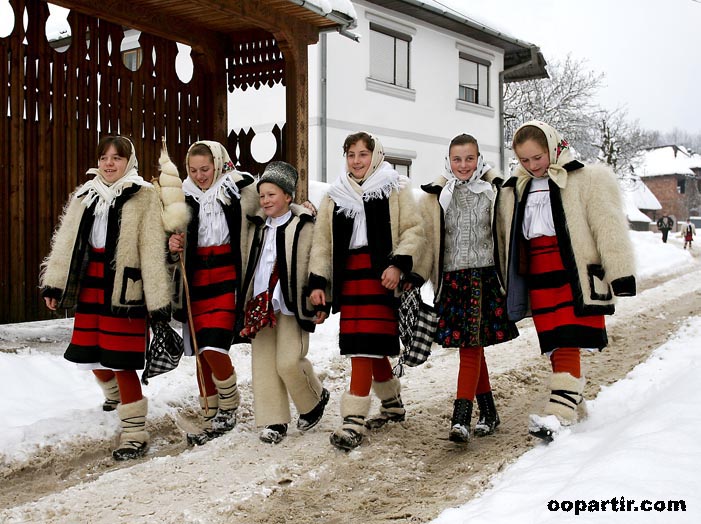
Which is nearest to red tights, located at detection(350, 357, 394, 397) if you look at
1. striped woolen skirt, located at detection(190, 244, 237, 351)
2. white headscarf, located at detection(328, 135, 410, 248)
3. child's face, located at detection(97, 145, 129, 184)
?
white headscarf, located at detection(328, 135, 410, 248)

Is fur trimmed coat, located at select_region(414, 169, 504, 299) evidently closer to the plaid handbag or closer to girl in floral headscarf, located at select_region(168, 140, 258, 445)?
girl in floral headscarf, located at select_region(168, 140, 258, 445)

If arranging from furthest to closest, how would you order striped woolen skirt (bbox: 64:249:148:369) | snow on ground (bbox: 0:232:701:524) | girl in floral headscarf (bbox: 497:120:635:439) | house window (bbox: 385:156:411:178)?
1. house window (bbox: 385:156:411:178)
2. striped woolen skirt (bbox: 64:249:148:369)
3. girl in floral headscarf (bbox: 497:120:635:439)
4. snow on ground (bbox: 0:232:701:524)

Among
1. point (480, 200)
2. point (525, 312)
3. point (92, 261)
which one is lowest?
point (525, 312)

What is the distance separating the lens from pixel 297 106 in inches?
316

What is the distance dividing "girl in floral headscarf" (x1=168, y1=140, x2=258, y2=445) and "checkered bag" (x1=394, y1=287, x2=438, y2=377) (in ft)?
3.48

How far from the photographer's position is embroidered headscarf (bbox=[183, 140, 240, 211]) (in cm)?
459

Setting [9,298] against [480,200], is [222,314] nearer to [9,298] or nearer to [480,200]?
[480,200]

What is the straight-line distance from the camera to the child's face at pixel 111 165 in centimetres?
437

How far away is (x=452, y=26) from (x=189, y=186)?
14.7 m

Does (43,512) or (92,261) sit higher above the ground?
(92,261)

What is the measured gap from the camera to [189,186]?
471 centimetres

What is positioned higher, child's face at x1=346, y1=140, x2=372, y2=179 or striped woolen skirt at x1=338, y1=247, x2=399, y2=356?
child's face at x1=346, y1=140, x2=372, y2=179

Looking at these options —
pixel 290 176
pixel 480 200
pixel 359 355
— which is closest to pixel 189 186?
pixel 290 176

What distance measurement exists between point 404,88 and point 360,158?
1303 centimetres
